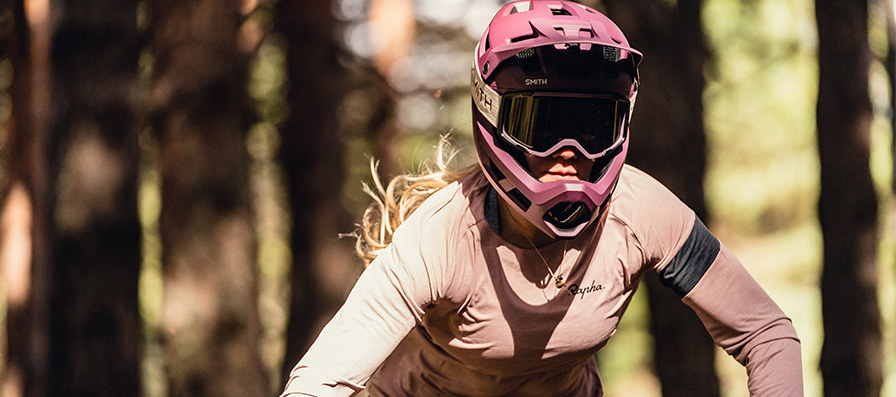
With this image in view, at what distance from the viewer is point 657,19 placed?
7965mm

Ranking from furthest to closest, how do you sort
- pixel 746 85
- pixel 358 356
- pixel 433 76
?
pixel 746 85 < pixel 433 76 < pixel 358 356

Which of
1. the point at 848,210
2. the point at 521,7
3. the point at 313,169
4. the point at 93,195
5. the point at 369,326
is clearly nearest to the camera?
the point at 369,326

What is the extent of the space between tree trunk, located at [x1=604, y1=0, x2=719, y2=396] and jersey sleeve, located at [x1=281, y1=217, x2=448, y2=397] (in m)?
4.90

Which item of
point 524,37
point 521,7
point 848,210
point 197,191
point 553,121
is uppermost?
point 521,7

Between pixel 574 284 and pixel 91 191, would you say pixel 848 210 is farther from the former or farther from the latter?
pixel 91 191

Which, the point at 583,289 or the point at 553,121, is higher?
the point at 553,121

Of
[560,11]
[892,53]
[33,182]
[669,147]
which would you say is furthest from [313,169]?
[560,11]

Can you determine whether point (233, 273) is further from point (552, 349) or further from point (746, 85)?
point (746, 85)

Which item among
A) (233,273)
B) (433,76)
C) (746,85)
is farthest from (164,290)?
(746,85)

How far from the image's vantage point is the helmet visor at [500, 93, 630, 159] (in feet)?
11.3

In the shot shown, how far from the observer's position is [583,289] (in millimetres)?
3662

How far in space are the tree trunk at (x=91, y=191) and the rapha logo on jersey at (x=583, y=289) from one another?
5082 mm

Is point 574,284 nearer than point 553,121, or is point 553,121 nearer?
point 553,121

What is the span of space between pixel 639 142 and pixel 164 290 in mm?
4178
